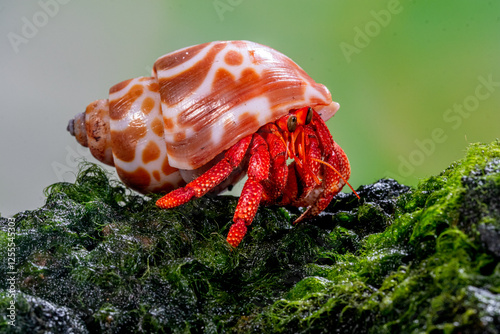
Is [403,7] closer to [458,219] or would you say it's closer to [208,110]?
[208,110]

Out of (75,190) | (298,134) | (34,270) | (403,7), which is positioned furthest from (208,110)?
(403,7)
